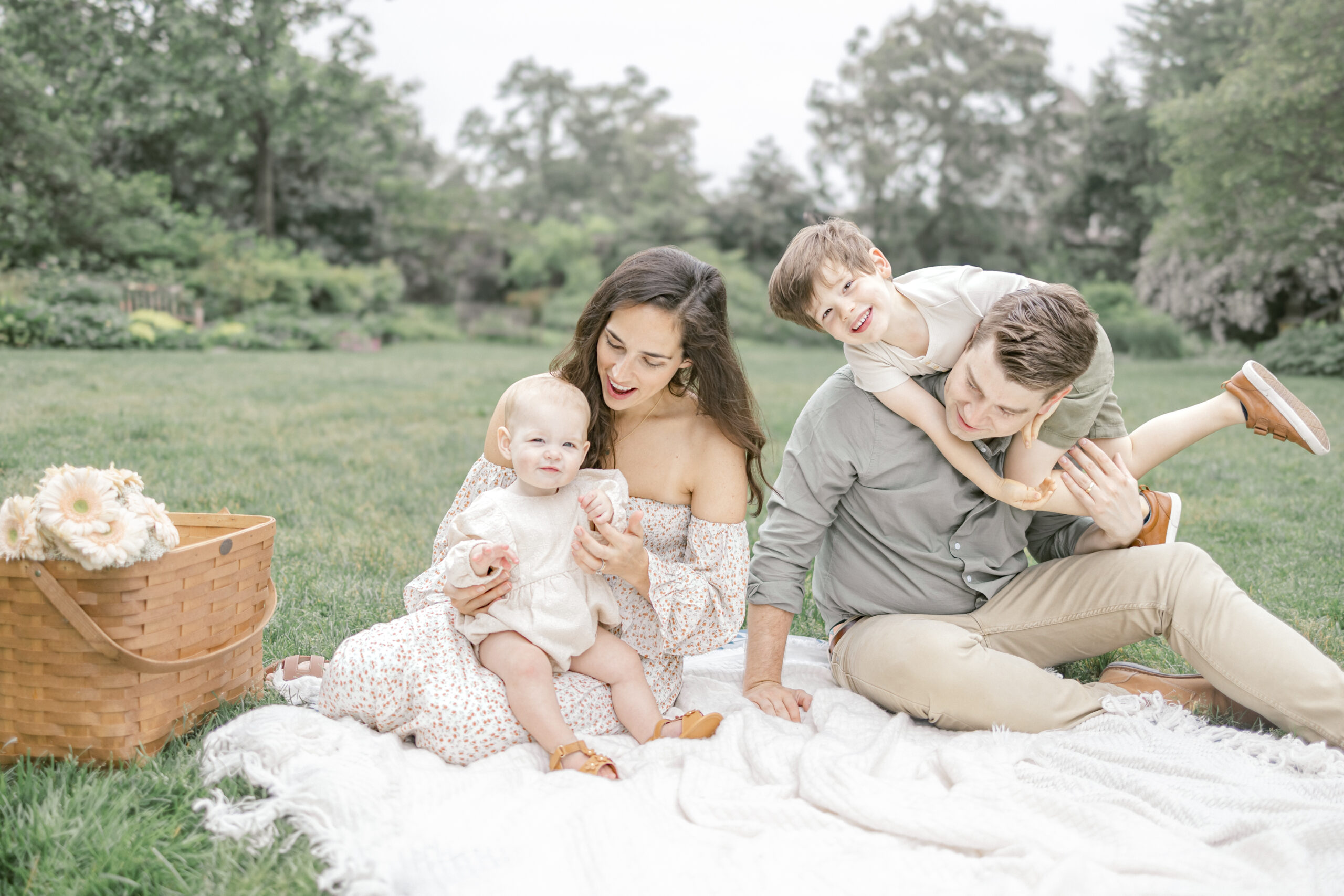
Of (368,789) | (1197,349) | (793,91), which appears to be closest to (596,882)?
(368,789)

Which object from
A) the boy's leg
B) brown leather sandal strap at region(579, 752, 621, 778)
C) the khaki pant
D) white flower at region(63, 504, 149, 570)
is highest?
the boy's leg

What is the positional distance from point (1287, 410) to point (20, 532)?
3.32m

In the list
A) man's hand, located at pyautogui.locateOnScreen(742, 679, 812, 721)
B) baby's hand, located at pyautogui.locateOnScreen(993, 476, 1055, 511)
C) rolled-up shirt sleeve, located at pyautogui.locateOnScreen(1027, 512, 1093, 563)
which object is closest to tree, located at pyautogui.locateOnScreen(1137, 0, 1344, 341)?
rolled-up shirt sleeve, located at pyautogui.locateOnScreen(1027, 512, 1093, 563)

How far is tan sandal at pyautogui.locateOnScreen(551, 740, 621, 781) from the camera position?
217 cm

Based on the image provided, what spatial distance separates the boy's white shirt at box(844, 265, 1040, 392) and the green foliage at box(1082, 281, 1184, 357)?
16185 millimetres

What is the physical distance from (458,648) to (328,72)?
2034 centimetres

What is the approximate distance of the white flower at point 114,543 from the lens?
1.89m

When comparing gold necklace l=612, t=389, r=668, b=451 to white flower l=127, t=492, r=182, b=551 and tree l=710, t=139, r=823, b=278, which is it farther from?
tree l=710, t=139, r=823, b=278

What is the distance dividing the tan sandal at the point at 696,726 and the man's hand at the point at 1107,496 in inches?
47.9

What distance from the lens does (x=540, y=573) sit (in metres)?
2.40

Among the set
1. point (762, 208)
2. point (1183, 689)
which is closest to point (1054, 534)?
point (1183, 689)

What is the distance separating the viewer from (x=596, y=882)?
171 cm

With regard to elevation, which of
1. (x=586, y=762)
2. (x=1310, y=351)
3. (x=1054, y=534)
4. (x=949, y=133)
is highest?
(x=949, y=133)

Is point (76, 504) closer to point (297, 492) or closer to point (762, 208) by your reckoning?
point (297, 492)
